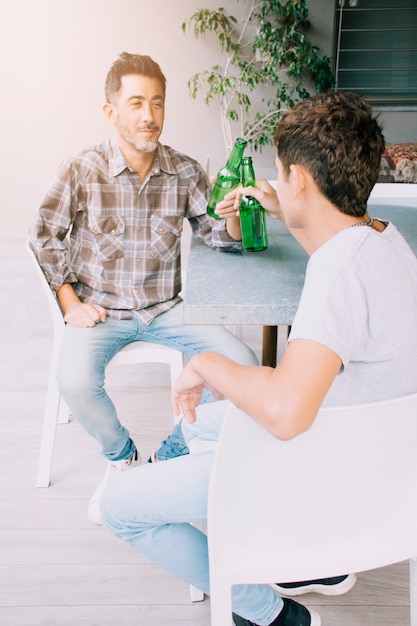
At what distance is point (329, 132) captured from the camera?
0.96 meters

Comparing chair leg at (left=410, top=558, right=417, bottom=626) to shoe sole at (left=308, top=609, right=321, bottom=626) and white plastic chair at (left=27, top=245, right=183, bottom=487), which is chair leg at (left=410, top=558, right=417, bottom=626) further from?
white plastic chair at (left=27, top=245, right=183, bottom=487)

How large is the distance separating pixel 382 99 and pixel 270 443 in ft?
14.3

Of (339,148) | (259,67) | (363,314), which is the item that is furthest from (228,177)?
(259,67)

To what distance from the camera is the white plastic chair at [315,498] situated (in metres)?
0.75

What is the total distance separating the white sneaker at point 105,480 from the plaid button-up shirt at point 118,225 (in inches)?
16.1

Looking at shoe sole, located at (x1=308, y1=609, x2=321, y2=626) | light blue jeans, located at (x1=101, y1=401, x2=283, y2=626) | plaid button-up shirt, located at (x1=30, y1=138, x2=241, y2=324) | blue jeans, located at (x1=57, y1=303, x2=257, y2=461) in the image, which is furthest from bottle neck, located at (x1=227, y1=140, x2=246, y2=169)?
shoe sole, located at (x1=308, y1=609, x2=321, y2=626)

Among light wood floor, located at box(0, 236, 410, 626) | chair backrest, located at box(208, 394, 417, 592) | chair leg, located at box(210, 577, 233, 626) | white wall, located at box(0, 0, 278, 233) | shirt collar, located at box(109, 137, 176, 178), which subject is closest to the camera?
chair backrest, located at box(208, 394, 417, 592)

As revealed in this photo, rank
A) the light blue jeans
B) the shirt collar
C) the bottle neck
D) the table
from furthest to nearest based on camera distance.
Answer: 1. the shirt collar
2. the bottle neck
3. the table
4. the light blue jeans

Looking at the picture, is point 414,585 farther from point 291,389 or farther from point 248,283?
point 248,283

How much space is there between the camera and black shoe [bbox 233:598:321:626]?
3.78 feet

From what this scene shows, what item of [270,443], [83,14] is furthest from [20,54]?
[270,443]

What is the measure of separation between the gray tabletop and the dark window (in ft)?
10.8

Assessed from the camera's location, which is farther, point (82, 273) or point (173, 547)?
point (82, 273)

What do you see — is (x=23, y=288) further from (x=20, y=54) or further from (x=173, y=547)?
(x=173, y=547)
